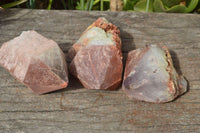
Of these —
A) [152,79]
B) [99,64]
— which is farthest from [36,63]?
[152,79]

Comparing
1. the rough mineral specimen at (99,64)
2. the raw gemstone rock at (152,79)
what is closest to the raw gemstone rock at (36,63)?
the rough mineral specimen at (99,64)

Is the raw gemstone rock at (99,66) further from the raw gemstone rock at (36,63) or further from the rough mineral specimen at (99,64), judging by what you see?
the raw gemstone rock at (36,63)

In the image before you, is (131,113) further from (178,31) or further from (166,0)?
(166,0)

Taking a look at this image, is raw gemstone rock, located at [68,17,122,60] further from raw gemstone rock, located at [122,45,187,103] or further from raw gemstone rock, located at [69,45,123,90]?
raw gemstone rock, located at [122,45,187,103]

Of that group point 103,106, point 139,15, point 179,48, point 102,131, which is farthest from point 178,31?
point 102,131

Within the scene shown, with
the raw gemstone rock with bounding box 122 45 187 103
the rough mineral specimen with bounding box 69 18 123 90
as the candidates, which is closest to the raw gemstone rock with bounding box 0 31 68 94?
the rough mineral specimen with bounding box 69 18 123 90

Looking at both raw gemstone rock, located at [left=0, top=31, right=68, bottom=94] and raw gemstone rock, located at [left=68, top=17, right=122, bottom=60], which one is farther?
raw gemstone rock, located at [left=68, top=17, right=122, bottom=60]

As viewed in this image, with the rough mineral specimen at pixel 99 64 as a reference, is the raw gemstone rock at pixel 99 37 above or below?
above
